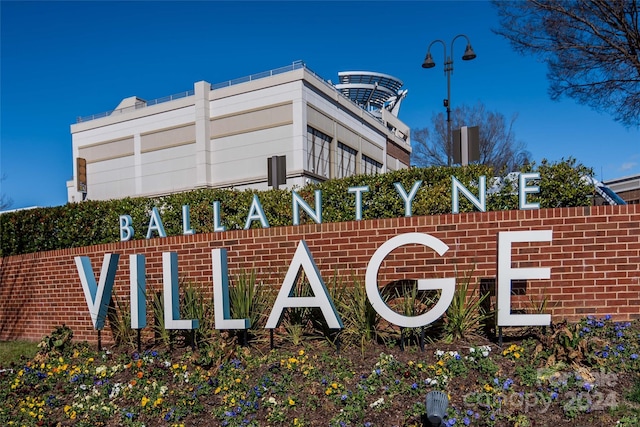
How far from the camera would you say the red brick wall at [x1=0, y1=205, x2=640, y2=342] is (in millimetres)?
6422

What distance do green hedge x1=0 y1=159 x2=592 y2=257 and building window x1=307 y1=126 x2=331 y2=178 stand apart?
18.9 meters

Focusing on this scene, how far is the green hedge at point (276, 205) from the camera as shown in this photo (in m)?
7.25

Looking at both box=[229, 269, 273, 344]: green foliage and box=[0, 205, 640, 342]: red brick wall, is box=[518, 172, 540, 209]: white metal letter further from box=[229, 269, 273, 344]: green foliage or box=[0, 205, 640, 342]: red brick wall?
box=[229, 269, 273, 344]: green foliage

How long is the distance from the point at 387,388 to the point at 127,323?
452 centimetres

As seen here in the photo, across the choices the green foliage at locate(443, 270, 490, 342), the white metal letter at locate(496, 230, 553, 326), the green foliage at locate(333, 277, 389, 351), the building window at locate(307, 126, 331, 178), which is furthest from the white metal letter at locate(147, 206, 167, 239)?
the building window at locate(307, 126, 331, 178)

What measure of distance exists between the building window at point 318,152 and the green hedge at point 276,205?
62.0 ft

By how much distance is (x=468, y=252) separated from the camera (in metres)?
6.89

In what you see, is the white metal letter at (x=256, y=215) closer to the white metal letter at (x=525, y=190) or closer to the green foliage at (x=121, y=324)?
the green foliage at (x=121, y=324)

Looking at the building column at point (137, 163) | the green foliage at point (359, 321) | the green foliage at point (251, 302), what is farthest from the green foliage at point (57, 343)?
the building column at point (137, 163)

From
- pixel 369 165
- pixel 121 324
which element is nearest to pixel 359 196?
pixel 121 324

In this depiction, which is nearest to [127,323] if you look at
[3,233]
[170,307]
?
[170,307]

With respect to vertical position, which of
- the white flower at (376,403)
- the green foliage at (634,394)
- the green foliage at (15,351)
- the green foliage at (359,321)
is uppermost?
the green foliage at (359,321)

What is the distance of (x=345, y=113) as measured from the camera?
3441cm

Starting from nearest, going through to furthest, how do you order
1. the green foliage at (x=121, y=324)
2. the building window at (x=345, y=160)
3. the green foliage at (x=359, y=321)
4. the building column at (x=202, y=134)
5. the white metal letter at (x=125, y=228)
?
the green foliage at (x=359, y=321) < the green foliage at (x=121, y=324) < the white metal letter at (x=125, y=228) < the building column at (x=202, y=134) < the building window at (x=345, y=160)
